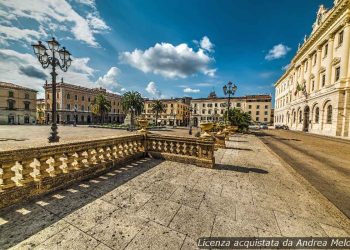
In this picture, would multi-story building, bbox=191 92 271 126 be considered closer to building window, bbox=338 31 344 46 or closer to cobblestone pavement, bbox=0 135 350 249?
building window, bbox=338 31 344 46

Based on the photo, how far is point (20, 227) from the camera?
2.40 metres

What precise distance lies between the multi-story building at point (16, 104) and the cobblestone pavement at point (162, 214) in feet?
202

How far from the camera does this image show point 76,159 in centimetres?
425

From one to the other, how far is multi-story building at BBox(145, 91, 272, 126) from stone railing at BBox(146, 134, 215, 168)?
50539 mm

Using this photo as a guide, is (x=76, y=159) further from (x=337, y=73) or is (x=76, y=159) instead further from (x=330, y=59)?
(x=330, y=59)

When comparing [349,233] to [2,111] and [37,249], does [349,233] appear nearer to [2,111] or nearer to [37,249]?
[37,249]

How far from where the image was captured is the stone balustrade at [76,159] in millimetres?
3000

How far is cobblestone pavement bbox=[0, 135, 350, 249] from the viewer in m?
2.25

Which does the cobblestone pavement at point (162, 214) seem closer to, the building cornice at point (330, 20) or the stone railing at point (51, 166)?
the stone railing at point (51, 166)

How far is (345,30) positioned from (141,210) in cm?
3167

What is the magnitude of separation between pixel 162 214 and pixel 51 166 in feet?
9.80

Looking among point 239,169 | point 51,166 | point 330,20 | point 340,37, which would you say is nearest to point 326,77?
point 340,37

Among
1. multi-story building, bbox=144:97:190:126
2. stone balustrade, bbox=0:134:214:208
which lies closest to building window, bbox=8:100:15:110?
multi-story building, bbox=144:97:190:126

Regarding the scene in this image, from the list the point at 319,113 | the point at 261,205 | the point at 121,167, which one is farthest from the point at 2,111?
the point at 319,113
